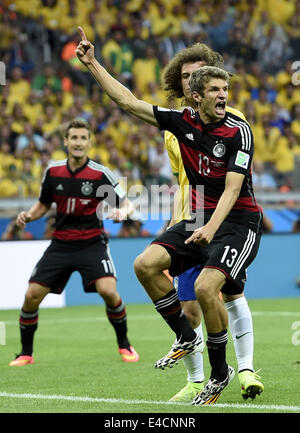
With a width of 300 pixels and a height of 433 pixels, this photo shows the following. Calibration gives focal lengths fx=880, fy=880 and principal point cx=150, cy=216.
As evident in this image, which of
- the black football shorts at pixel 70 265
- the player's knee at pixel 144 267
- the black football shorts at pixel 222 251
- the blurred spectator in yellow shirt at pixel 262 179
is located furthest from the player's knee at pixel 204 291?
the blurred spectator in yellow shirt at pixel 262 179

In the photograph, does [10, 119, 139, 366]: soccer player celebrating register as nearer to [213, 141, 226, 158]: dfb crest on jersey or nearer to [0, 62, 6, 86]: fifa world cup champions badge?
[213, 141, 226, 158]: dfb crest on jersey

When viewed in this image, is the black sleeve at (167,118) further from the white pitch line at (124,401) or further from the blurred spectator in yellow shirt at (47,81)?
the blurred spectator in yellow shirt at (47,81)

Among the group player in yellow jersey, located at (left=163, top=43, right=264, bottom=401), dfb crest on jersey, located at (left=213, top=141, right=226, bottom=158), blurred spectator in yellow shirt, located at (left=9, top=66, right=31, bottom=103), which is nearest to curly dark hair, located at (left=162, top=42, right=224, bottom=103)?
player in yellow jersey, located at (left=163, top=43, right=264, bottom=401)

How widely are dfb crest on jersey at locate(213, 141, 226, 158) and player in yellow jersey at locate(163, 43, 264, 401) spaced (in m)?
0.33

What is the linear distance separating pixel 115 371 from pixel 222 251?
2.46 meters

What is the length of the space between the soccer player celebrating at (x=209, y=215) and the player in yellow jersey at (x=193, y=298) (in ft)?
0.68

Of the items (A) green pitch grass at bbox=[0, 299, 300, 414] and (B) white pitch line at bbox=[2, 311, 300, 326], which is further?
(B) white pitch line at bbox=[2, 311, 300, 326]

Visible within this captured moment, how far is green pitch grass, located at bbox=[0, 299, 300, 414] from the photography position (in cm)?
584

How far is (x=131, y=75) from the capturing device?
1845cm

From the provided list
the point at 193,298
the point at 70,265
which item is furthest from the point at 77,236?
the point at 193,298

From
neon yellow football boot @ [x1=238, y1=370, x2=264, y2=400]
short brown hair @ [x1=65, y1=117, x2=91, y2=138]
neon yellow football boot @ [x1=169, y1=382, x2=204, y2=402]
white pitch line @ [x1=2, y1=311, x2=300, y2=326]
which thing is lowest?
white pitch line @ [x1=2, y1=311, x2=300, y2=326]

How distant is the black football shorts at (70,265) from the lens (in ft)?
28.7
